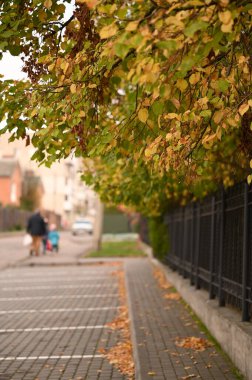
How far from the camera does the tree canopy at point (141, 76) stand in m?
4.26

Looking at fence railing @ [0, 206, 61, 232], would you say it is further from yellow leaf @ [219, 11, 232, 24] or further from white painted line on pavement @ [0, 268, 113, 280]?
yellow leaf @ [219, 11, 232, 24]

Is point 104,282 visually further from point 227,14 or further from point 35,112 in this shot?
point 227,14

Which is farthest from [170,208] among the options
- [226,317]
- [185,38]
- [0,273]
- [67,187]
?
[67,187]

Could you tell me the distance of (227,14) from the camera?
3.92 m

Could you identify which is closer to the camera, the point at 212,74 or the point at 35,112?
the point at 212,74

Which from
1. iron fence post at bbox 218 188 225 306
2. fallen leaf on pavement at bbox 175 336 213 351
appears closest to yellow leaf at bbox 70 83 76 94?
fallen leaf on pavement at bbox 175 336 213 351

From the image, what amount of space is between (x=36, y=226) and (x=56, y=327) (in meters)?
17.9

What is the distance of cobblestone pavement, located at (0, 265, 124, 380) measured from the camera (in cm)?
758

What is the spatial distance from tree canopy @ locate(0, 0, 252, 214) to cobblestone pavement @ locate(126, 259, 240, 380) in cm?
188

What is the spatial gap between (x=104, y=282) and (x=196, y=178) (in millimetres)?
12368

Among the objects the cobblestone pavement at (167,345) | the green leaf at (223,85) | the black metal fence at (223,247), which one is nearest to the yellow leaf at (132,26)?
the green leaf at (223,85)

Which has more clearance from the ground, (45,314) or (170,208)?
(170,208)

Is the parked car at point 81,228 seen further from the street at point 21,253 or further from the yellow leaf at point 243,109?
the yellow leaf at point 243,109

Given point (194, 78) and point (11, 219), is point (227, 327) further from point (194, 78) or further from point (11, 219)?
point (11, 219)
